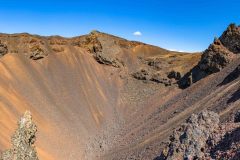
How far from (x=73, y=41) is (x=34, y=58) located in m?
15.2

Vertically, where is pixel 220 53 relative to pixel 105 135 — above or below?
above

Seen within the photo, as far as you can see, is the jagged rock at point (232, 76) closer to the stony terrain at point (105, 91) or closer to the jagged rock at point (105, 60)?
the stony terrain at point (105, 91)

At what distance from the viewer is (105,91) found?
7919 cm

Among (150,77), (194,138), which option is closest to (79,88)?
(150,77)

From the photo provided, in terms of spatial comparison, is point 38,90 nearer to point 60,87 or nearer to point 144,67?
point 60,87

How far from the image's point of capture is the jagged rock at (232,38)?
65.5 meters

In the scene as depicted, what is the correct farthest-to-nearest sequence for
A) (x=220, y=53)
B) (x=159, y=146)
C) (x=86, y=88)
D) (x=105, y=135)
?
(x=86, y=88), (x=220, y=53), (x=105, y=135), (x=159, y=146)

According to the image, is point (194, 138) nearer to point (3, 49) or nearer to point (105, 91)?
point (3, 49)

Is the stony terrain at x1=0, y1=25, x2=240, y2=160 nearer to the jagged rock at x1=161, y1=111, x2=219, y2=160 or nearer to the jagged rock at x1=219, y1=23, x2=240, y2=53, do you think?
the jagged rock at x1=219, y1=23, x2=240, y2=53

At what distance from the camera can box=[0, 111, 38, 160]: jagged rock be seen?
21.8 meters

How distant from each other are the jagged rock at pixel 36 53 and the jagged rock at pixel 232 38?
31.9 m

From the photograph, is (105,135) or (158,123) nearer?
(158,123)

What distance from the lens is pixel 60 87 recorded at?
7131 cm

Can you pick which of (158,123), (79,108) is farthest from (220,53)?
(79,108)
